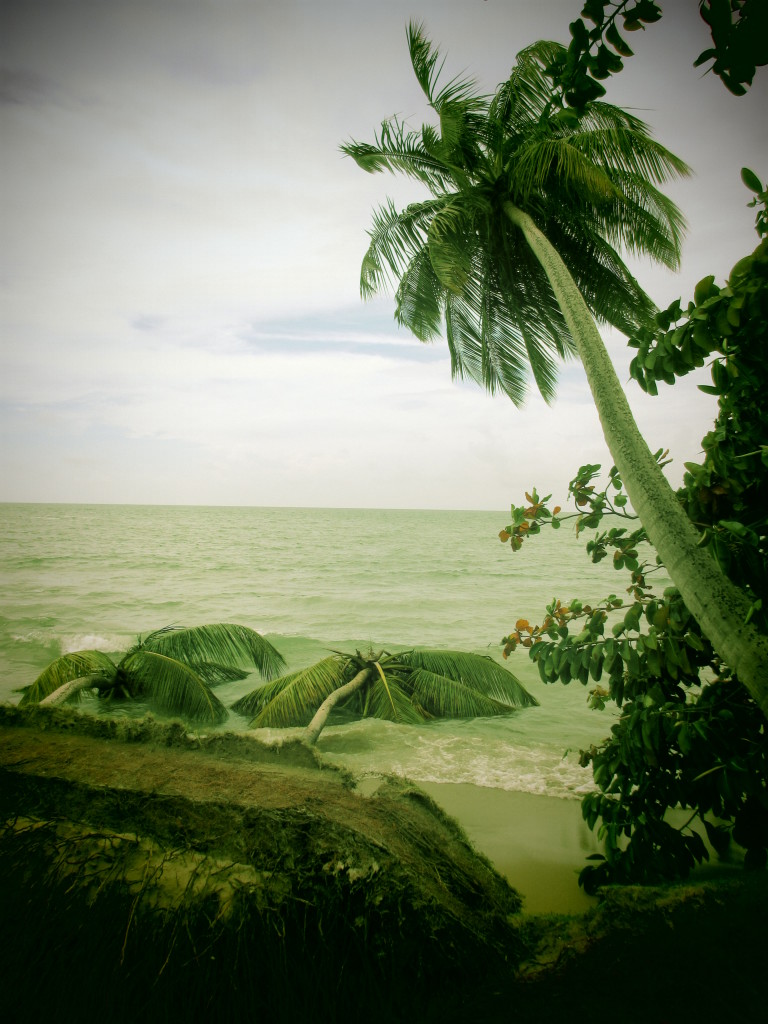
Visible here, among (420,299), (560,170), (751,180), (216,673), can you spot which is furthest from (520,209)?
(216,673)

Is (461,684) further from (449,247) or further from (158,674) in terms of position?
(449,247)

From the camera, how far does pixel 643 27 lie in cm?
135

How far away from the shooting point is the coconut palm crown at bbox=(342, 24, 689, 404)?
4.96 metres

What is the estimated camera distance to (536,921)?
218cm

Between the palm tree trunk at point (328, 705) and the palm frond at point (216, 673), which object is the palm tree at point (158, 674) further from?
the palm tree trunk at point (328, 705)

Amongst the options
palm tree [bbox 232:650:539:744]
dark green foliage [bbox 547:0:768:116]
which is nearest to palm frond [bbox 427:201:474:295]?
dark green foliage [bbox 547:0:768:116]

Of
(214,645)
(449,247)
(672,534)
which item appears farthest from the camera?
(214,645)

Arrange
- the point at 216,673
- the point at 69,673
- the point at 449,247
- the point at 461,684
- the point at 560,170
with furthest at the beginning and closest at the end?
the point at 216,673, the point at 461,684, the point at 69,673, the point at 449,247, the point at 560,170

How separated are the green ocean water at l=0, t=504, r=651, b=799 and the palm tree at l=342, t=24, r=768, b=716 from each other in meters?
4.55

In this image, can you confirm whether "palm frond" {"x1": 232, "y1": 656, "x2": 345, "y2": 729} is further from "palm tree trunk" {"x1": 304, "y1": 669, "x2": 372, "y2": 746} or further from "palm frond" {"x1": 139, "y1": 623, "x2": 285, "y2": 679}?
"palm frond" {"x1": 139, "y1": 623, "x2": 285, "y2": 679}

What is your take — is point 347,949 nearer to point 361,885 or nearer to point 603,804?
point 361,885

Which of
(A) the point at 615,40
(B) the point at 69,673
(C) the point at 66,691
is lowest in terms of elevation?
(B) the point at 69,673

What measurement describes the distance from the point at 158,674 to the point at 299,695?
186 cm

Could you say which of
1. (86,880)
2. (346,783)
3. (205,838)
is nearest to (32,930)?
(86,880)
